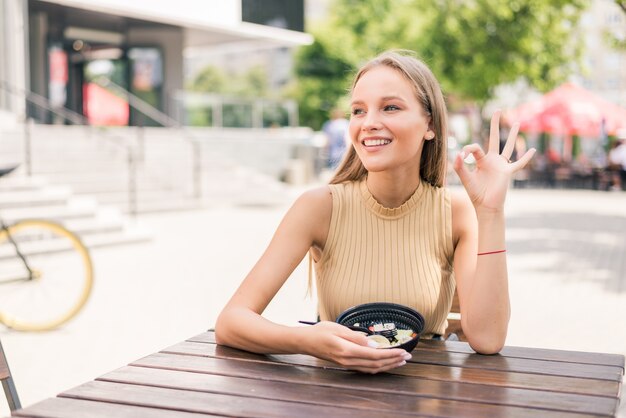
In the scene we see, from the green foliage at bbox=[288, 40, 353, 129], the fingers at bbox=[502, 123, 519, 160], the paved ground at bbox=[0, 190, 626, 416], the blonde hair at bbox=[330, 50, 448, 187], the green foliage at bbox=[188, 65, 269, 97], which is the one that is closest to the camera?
the fingers at bbox=[502, 123, 519, 160]

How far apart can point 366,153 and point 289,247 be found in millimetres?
392

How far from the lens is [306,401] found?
202 centimetres

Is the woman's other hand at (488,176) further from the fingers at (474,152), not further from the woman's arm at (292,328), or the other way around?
the woman's arm at (292,328)

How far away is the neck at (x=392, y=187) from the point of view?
2.77 metres

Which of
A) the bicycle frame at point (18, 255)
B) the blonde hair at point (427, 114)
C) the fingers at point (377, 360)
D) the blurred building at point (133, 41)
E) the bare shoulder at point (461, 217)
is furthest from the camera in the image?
the blurred building at point (133, 41)

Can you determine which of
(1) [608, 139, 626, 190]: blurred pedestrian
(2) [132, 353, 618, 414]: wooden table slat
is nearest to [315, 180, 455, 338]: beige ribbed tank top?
(2) [132, 353, 618, 414]: wooden table slat

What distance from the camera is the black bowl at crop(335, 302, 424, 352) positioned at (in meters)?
2.50

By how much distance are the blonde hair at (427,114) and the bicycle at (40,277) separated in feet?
12.7

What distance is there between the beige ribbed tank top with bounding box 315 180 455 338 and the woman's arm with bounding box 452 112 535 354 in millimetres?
152

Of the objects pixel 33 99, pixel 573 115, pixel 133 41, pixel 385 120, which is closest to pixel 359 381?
pixel 385 120

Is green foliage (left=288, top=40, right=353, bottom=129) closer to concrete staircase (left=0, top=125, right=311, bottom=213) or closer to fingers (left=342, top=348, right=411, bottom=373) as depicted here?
concrete staircase (left=0, top=125, right=311, bottom=213)

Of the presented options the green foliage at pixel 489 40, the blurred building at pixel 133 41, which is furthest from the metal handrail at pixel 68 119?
the green foliage at pixel 489 40

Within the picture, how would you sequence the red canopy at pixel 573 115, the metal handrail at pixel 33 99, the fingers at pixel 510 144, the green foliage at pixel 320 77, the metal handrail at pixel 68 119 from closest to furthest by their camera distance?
the fingers at pixel 510 144, the metal handrail at pixel 68 119, the metal handrail at pixel 33 99, the red canopy at pixel 573 115, the green foliage at pixel 320 77

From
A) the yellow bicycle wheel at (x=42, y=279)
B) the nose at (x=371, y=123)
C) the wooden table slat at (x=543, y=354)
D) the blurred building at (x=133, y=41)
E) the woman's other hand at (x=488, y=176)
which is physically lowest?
the yellow bicycle wheel at (x=42, y=279)
